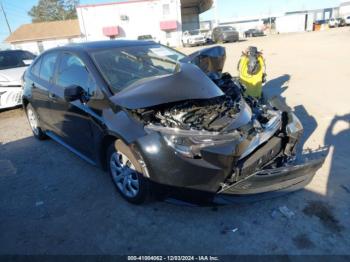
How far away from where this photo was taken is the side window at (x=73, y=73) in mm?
3447

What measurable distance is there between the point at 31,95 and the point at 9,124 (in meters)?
2.45

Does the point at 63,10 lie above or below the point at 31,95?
above

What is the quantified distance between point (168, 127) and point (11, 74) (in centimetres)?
649

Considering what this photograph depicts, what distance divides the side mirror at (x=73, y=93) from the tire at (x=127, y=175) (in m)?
0.71

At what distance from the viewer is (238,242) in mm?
2545

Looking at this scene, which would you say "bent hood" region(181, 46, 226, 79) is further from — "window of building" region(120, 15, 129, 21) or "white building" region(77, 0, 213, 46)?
"window of building" region(120, 15, 129, 21)

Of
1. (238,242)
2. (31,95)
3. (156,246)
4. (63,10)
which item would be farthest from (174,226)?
(63,10)

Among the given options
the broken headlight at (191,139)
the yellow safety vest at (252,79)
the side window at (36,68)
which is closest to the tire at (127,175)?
the broken headlight at (191,139)

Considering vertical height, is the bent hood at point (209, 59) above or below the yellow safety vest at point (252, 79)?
above

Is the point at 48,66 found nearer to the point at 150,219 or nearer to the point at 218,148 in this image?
the point at 150,219

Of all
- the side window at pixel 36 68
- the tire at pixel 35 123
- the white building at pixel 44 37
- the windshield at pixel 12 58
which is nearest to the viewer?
the side window at pixel 36 68

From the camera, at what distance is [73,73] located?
372 cm

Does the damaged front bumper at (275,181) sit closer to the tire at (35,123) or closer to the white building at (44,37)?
the tire at (35,123)

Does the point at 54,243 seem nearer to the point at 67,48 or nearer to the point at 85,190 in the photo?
the point at 85,190
